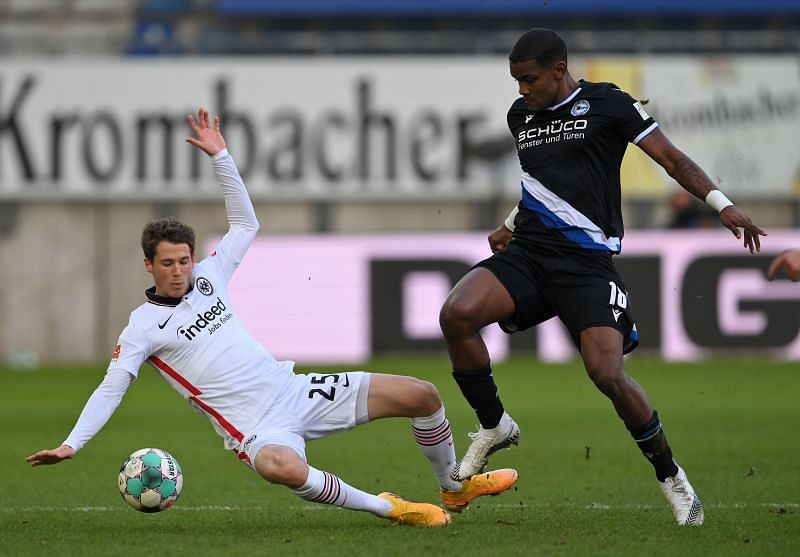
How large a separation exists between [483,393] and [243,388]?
127 centimetres

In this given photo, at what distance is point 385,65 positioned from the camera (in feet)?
69.2

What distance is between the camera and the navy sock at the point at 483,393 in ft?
23.1

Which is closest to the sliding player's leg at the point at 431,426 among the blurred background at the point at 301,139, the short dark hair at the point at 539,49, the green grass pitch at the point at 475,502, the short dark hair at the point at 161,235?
the green grass pitch at the point at 475,502

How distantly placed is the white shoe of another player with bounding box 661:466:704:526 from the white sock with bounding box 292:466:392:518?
1431mm

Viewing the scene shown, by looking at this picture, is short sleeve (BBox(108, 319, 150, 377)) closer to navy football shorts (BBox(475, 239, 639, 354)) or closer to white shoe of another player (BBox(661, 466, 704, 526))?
navy football shorts (BBox(475, 239, 639, 354))

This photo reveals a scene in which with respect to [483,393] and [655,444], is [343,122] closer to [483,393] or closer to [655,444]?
[483,393]

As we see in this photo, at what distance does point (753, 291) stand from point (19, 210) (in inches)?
440

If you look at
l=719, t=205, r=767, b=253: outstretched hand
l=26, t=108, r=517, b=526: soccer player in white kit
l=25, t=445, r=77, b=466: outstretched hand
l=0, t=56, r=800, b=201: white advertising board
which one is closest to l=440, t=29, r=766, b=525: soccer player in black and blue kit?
l=719, t=205, r=767, b=253: outstretched hand

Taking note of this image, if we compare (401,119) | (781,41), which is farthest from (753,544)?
(781,41)

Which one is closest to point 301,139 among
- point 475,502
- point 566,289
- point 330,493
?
point 475,502

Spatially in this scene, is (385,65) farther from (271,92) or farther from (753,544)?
(753,544)

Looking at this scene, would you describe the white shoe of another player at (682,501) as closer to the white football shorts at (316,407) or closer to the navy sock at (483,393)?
the navy sock at (483,393)

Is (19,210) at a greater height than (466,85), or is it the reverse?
(466,85)

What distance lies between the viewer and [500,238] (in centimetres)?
759
